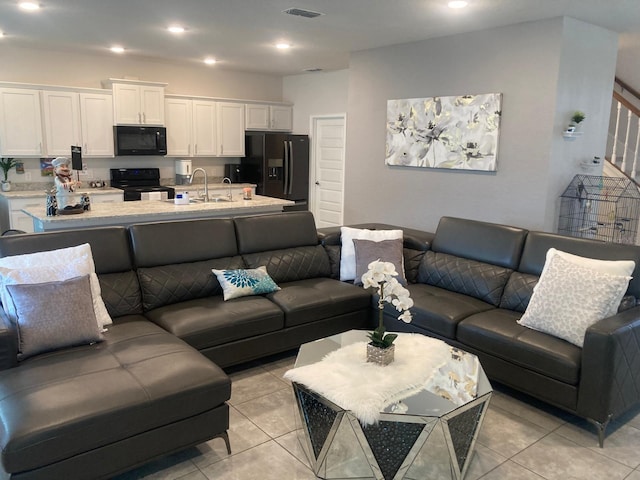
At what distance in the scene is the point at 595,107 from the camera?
15.9 feet

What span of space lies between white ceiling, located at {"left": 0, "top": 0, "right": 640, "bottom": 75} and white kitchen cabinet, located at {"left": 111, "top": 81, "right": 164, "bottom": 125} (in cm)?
56

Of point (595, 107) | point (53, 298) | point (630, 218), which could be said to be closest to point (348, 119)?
point (595, 107)

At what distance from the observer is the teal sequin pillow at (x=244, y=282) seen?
141 inches

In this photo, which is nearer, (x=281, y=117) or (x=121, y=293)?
(x=121, y=293)

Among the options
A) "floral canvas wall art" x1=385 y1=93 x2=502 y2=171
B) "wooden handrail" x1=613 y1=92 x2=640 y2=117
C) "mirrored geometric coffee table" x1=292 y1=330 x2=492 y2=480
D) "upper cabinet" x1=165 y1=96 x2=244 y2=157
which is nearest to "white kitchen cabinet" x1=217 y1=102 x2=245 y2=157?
"upper cabinet" x1=165 y1=96 x2=244 y2=157

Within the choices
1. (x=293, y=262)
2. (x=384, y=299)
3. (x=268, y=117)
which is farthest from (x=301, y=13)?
(x=268, y=117)

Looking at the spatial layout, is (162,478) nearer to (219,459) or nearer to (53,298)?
(219,459)

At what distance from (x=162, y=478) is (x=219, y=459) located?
0.93 ft

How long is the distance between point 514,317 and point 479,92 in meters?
2.51

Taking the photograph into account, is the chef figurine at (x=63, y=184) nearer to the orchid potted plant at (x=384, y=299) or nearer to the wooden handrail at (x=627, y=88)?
the orchid potted plant at (x=384, y=299)

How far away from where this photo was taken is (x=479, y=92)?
16.0 feet

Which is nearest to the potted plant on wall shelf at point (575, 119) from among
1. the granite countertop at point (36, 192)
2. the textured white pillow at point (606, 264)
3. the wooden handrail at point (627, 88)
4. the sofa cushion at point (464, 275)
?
the sofa cushion at point (464, 275)

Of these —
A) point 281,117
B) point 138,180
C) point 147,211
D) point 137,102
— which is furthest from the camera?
point 281,117

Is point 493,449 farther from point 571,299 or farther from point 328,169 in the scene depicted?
point 328,169
